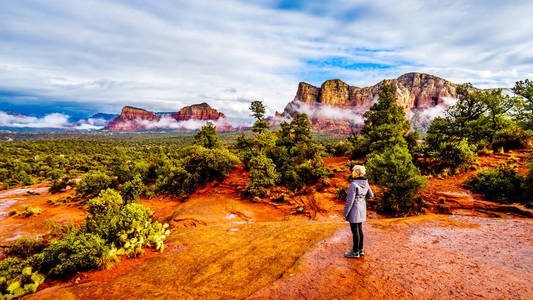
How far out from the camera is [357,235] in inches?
213

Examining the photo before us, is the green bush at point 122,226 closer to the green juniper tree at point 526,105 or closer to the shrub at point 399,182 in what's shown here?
the shrub at point 399,182

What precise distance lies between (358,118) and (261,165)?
18939 centimetres

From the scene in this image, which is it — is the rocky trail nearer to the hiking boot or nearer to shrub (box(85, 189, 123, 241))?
the hiking boot

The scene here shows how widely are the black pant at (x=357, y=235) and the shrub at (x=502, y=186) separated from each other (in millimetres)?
10625

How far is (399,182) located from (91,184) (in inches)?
1107

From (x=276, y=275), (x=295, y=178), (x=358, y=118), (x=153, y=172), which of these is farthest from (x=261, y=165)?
(x=358, y=118)

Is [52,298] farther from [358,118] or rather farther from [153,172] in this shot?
[358,118]

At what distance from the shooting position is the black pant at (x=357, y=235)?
541cm

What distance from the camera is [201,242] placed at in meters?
8.62

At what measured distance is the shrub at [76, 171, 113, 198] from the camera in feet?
74.0

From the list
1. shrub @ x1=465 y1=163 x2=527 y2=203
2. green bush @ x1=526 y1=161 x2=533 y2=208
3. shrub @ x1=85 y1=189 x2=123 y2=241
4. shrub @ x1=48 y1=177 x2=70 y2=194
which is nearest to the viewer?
shrub @ x1=85 y1=189 x2=123 y2=241

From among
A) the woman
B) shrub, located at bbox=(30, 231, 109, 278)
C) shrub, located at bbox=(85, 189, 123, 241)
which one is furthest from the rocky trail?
shrub, located at bbox=(85, 189, 123, 241)

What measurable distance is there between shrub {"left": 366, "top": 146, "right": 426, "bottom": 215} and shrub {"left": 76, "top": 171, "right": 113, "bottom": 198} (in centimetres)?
2646

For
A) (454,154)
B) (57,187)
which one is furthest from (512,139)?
(57,187)
